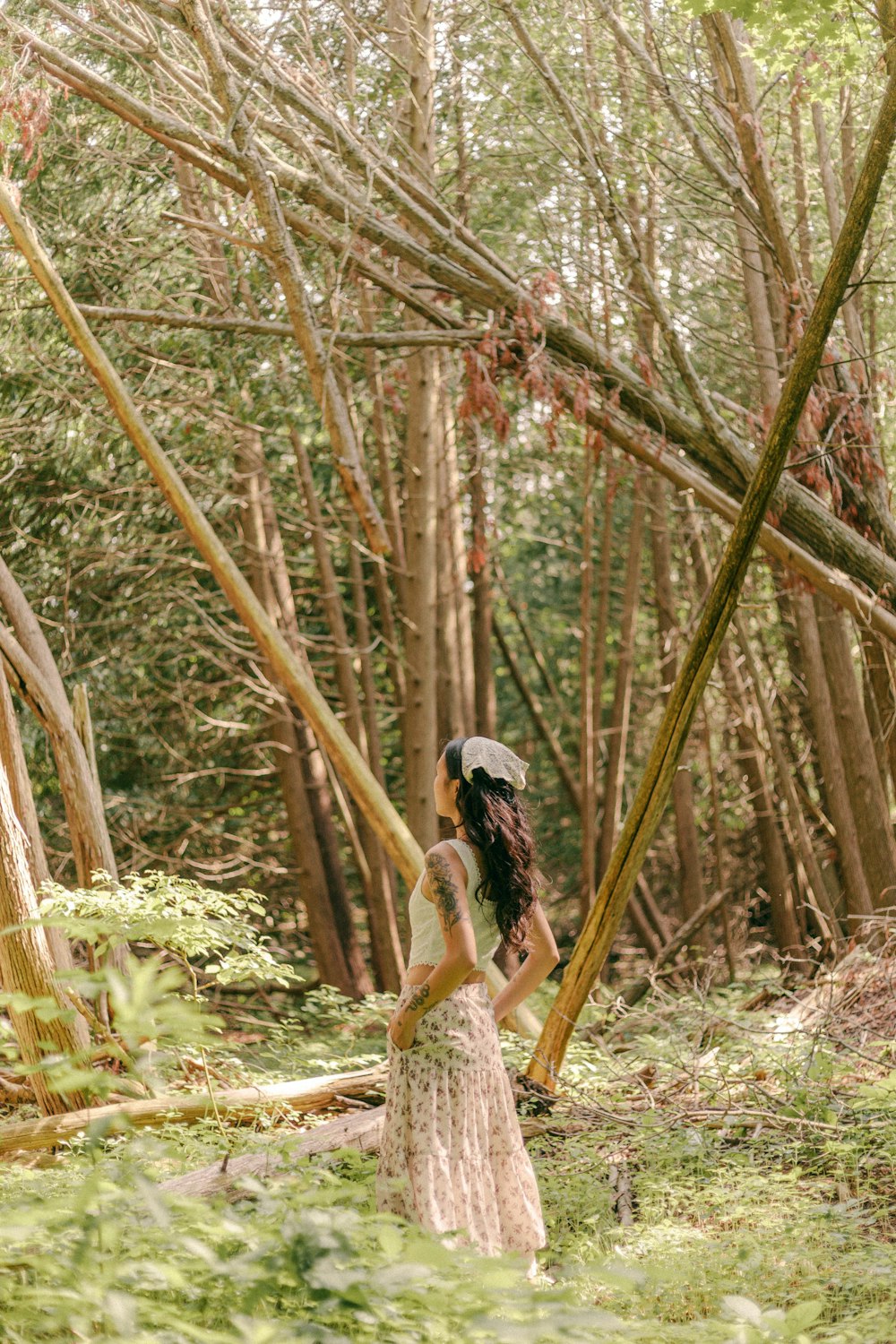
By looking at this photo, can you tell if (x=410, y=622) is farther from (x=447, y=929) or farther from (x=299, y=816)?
(x=447, y=929)

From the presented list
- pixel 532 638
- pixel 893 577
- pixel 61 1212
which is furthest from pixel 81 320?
pixel 532 638

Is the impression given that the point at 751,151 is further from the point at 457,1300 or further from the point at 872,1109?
the point at 457,1300

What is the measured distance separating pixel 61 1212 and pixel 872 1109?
3275 millimetres

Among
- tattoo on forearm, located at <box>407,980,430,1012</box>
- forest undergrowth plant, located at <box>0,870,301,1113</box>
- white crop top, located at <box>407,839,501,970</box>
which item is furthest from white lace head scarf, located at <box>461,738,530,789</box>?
forest undergrowth plant, located at <box>0,870,301,1113</box>

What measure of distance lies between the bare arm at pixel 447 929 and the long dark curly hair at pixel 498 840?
0.11 meters

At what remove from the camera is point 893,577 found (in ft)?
18.7

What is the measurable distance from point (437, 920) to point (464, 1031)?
0.34 meters

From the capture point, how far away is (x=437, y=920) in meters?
3.30

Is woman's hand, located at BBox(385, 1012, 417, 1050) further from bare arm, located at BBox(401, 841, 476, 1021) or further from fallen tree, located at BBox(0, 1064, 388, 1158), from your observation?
fallen tree, located at BBox(0, 1064, 388, 1158)

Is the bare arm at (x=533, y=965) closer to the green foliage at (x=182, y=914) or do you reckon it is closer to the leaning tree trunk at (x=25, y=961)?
the green foliage at (x=182, y=914)

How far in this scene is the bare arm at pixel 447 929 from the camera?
3.20 metres

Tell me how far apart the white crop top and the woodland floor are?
59 cm

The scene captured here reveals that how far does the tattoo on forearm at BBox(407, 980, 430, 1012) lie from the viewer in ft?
10.6

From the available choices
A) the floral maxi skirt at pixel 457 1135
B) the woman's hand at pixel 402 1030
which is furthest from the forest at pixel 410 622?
the woman's hand at pixel 402 1030
